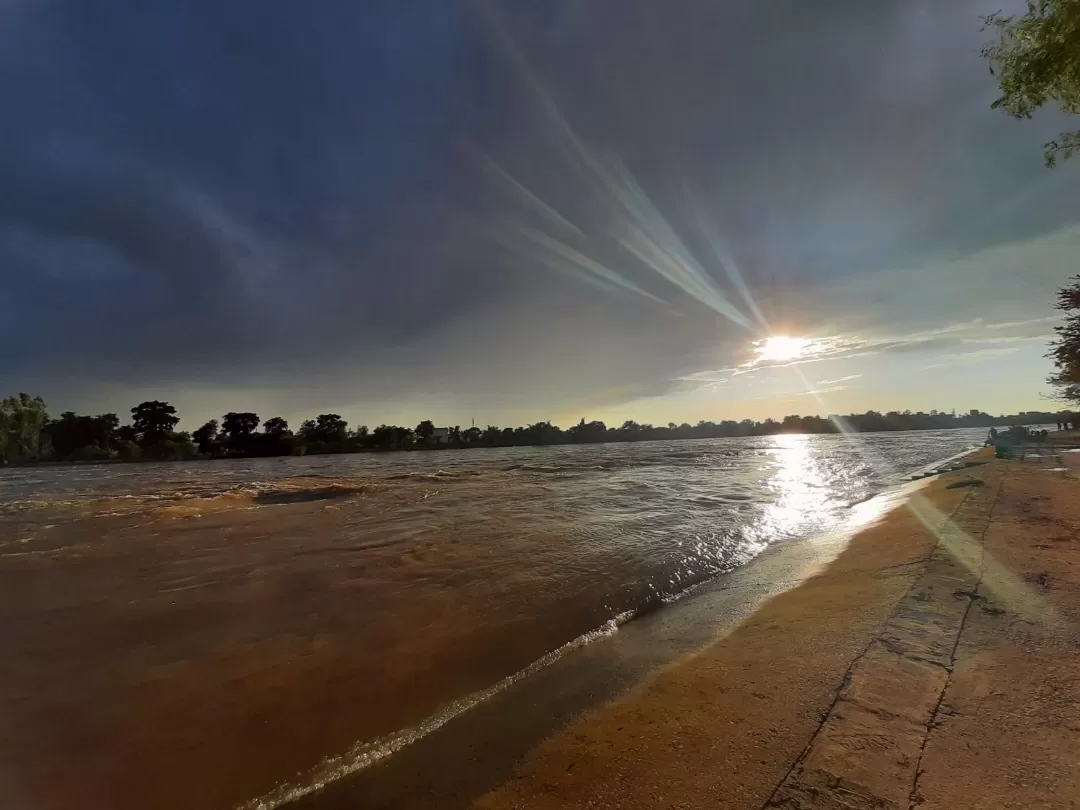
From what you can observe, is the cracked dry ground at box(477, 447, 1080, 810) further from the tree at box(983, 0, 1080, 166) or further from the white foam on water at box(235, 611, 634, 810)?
the tree at box(983, 0, 1080, 166)

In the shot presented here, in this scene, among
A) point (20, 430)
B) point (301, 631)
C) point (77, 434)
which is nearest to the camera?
point (301, 631)

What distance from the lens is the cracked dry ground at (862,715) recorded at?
2.29 meters

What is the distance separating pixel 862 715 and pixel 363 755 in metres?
3.31

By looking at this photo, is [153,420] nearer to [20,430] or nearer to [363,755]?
[20,430]

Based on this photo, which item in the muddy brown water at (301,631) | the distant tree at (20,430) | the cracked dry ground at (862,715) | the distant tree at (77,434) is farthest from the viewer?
the distant tree at (77,434)

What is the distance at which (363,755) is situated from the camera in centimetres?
320

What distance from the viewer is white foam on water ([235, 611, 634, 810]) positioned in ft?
9.44

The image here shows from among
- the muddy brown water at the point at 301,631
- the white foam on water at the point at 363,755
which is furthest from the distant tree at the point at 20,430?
the white foam on water at the point at 363,755

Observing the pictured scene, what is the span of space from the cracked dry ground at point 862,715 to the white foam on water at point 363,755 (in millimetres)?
940

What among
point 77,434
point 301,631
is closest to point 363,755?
point 301,631

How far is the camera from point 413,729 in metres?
3.48

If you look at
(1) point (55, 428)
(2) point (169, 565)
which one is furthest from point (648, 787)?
(1) point (55, 428)

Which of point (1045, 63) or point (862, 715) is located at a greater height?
point (1045, 63)

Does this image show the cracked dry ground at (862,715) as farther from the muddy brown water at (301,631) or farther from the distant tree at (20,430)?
the distant tree at (20,430)
